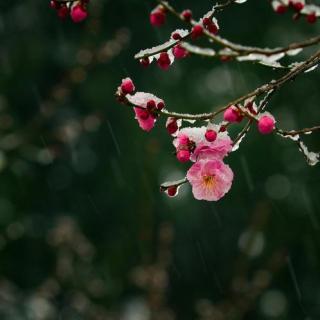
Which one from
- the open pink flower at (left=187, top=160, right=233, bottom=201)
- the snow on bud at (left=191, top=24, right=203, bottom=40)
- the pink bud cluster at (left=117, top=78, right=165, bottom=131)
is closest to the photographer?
the snow on bud at (left=191, top=24, right=203, bottom=40)

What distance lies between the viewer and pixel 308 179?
11508 mm

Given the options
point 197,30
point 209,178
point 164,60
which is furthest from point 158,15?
point 209,178

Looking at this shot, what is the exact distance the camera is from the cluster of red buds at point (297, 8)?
1336mm

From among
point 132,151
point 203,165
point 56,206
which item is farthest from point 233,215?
point 203,165

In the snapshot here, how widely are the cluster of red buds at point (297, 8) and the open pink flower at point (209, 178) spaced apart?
46 cm

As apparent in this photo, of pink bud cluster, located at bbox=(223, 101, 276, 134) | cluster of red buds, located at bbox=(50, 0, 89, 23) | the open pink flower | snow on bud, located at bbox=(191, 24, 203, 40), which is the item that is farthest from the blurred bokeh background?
snow on bud, located at bbox=(191, 24, 203, 40)

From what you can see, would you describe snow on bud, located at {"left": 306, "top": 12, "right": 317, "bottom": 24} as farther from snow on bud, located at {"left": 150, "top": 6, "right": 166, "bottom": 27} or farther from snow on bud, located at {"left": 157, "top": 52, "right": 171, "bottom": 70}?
snow on bud, located at {"left": 157, "top": 52, "right": 171, "bottom": 70}

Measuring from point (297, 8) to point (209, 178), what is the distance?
0.53m

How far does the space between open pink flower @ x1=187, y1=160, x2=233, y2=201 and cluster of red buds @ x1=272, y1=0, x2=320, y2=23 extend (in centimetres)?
46

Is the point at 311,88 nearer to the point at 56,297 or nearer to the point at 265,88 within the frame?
the point at 56,297

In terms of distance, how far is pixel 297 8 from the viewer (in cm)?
137

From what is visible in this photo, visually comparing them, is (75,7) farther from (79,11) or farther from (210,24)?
(210,24)

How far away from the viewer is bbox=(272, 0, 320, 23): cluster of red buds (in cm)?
134

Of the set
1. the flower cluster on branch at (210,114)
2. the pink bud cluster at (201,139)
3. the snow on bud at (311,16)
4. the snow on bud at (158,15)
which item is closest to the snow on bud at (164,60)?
the flower cluster on branch at (210,114)
